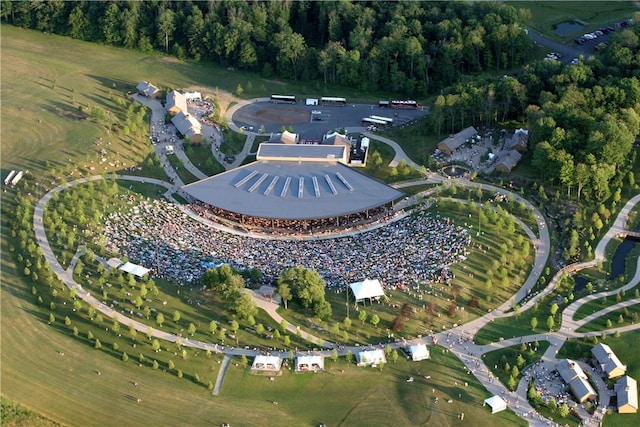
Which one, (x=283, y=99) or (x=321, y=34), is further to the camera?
(x=321, y=34)

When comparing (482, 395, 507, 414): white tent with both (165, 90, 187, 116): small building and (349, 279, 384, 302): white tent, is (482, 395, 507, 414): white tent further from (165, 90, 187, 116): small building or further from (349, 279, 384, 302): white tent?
(165, 90, 187, 116): small building

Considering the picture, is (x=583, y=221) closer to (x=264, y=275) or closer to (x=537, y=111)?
(x=537, y=111)

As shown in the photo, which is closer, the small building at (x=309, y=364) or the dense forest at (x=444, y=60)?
the small building at (x=309, y=364)

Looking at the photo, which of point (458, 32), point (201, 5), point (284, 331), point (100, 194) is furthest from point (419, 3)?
point (284, 331)

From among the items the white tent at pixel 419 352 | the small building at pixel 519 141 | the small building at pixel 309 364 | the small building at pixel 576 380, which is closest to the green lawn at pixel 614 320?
the small building at pixel 576 380

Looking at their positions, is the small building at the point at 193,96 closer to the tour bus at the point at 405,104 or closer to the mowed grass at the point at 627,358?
the tour bus at the point at 405,104

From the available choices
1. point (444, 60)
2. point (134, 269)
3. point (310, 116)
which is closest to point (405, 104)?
point (444, 60)

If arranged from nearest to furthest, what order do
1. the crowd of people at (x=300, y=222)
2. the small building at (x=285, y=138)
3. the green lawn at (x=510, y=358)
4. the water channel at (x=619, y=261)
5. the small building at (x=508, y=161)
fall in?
the green lawn at (x=510, y=358), the water channel at (x=619, y=261), the crowd of people at (x=300, y=222), the small building at (x=508, y=161), the small building at (x=285, y=138)

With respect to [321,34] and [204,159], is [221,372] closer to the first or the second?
[204,159]
